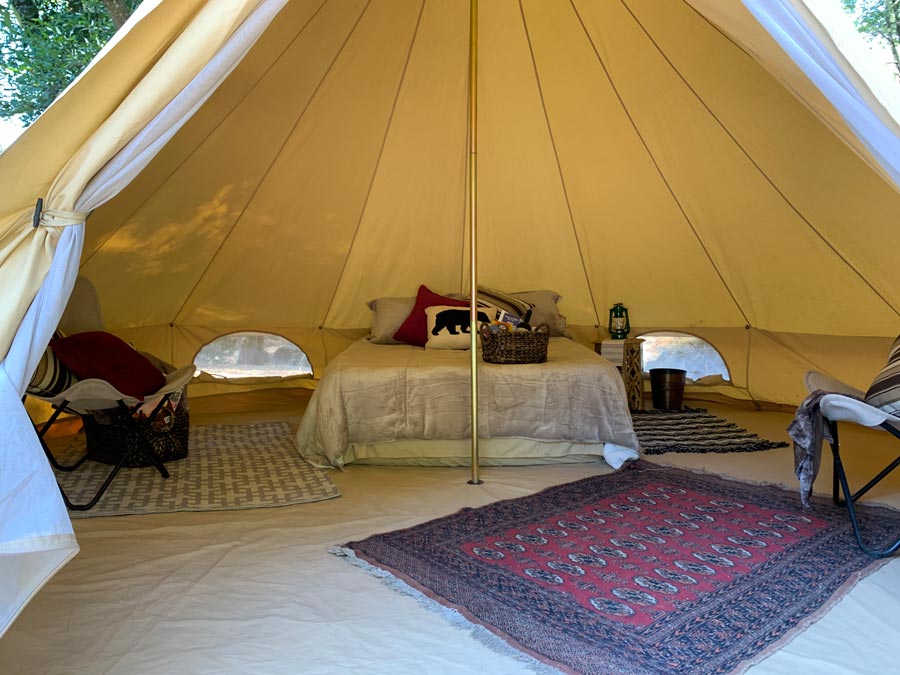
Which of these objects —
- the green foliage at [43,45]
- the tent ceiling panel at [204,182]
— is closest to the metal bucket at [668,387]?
the tent ceiling panel at [204,182]

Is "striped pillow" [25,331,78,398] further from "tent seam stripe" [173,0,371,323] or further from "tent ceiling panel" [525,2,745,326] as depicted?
"tent ceiling panel" [525,2,745,326]

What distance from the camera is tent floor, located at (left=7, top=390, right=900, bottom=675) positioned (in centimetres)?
195

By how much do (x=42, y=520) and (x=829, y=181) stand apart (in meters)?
3.70

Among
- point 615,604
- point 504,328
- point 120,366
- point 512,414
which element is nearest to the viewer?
point 615,604

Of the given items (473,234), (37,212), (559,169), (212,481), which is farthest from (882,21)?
(37,212)

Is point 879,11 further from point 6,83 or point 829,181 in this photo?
point 6,83

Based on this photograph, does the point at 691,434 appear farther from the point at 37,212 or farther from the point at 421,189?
the point at 37,212

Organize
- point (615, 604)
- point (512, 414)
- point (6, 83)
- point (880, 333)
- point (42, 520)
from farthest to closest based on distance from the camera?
point (6, 83) → point (880, 333) → point (512, 414) → point (615, 604) → point (42, 520)

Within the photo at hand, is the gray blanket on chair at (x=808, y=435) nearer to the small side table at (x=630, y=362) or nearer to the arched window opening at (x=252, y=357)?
the small side table at (x=630, y=362)

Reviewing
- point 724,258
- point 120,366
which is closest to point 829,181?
Result: point 724,258

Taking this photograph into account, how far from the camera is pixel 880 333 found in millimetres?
4395

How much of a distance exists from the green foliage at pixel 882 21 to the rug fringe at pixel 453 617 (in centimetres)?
615

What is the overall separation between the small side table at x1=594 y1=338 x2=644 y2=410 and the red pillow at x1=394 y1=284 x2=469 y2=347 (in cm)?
102

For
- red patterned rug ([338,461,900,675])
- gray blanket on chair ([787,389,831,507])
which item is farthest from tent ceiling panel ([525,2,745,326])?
gray blanket on chair ([787,389,831,507])
